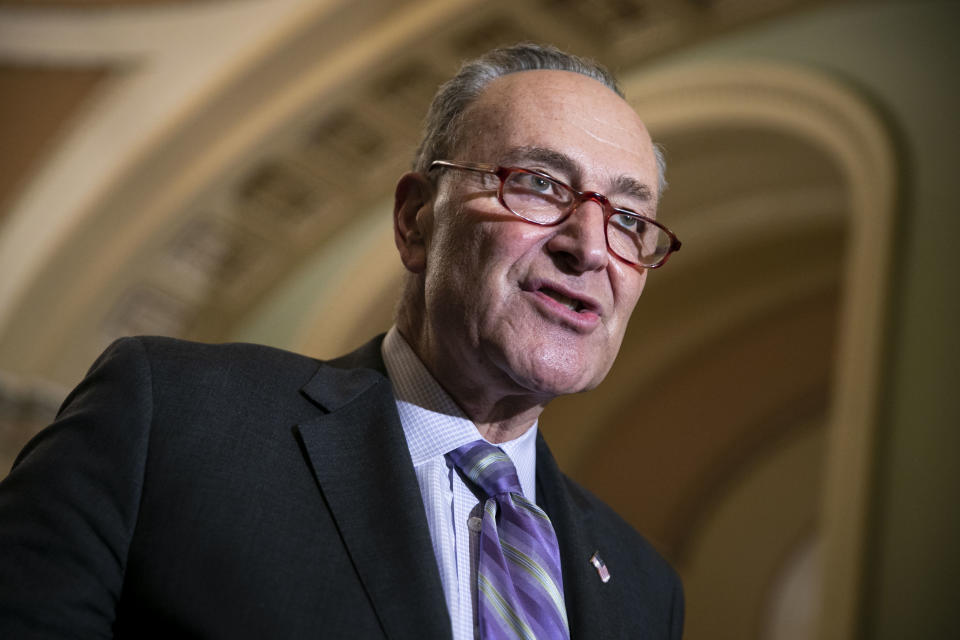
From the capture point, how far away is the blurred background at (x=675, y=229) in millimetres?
3307

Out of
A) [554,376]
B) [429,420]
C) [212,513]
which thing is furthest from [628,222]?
[212,513]

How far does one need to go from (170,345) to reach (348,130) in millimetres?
4691

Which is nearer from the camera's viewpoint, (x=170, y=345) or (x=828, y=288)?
(x=170, y=345)

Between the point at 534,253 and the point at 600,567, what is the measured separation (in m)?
0.51

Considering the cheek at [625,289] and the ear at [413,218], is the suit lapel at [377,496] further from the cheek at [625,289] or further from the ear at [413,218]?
the cheek at [625,289]

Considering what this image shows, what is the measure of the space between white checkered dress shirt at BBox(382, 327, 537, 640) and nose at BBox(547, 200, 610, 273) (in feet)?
0.90

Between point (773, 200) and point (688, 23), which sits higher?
point (688, 23)

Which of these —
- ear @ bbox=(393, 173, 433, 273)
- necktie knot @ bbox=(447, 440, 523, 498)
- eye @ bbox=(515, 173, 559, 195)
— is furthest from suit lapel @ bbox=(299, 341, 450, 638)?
eye @ bbox=(515, 173, 559, 195)

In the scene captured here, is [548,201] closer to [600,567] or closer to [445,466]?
[445,466]

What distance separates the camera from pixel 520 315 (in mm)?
1351

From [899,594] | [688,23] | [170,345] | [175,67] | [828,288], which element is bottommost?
[899,594]

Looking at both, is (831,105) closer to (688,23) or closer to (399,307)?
(688,23)

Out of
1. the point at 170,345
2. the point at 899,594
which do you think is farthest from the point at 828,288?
the point at 170,345

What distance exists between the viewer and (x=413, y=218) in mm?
1612
